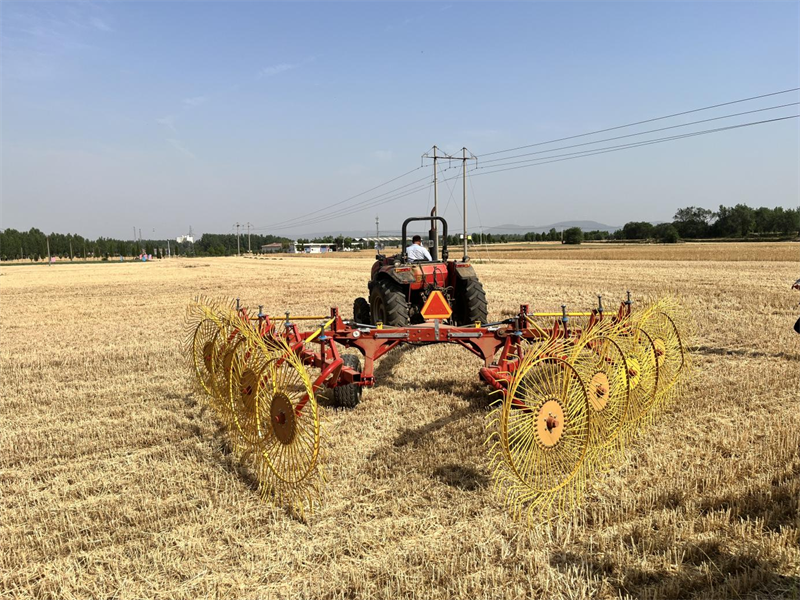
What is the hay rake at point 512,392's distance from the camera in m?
3.56

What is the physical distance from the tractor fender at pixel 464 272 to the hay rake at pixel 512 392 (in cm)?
144

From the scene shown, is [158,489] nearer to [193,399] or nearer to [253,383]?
[253,383]

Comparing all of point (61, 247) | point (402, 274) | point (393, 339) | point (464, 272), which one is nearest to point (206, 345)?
point (393, 339)

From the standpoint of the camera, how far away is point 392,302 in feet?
23.4

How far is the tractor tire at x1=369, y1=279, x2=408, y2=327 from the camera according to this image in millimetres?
7082

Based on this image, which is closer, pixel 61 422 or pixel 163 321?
pixel 61 422

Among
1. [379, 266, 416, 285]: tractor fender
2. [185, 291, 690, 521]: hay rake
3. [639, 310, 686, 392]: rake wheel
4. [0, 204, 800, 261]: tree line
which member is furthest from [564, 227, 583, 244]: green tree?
[639, 310, 686, 392]: rake wheel

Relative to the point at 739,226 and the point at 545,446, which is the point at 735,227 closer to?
the point at 739,226

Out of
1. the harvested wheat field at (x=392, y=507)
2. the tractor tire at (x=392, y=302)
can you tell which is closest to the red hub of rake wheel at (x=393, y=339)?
the harvested wheat field at (x=392, y=507)

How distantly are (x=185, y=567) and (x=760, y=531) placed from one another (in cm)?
308

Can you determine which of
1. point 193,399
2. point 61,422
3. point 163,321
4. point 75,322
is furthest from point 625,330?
point 75,322

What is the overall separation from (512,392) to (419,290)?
4.54 m

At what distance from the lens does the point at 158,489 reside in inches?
152

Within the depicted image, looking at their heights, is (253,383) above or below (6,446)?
above
